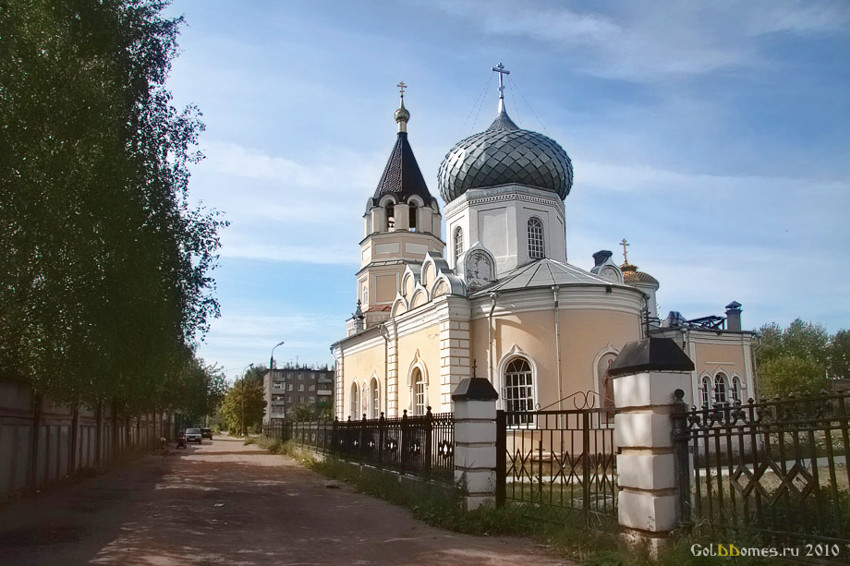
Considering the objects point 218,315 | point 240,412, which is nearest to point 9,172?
point 218,315

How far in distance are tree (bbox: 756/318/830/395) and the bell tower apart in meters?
23.9

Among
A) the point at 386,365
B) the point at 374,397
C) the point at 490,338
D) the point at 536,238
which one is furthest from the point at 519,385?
the point at 374,397

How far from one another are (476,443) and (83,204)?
6.50 m

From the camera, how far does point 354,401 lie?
94.3 feet

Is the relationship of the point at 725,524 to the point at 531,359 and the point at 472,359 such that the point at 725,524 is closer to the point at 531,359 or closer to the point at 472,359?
the point at 531,359

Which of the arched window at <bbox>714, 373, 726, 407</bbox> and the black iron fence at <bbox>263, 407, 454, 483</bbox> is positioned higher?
the arched window at <bbox>714, 373, 726, 407</bbox>

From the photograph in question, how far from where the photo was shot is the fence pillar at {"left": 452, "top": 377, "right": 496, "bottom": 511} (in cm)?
944

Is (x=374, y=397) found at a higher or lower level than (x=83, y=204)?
lower

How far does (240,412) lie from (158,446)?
2478cm

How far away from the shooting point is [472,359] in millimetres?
19641

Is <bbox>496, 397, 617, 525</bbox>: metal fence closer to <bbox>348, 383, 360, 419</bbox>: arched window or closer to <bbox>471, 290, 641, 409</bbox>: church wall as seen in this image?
<bbox>471, 290, 641, 409</bbox>: church wall

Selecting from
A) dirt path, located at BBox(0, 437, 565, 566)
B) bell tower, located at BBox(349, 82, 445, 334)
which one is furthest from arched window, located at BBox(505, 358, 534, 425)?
bell tower, located at BBox(349, 82, 445, 334)

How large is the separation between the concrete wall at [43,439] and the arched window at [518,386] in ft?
34.9

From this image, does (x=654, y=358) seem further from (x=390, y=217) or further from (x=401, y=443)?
(x=390, y=217)
